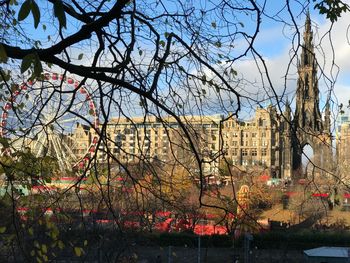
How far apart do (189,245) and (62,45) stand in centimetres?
2071

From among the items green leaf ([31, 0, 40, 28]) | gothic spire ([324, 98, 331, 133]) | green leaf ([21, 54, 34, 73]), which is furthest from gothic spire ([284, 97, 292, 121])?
green leaf ([31, 0, 40, 28])

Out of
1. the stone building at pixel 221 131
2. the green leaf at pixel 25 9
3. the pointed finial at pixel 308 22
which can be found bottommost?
the stone building at pixel 221 131

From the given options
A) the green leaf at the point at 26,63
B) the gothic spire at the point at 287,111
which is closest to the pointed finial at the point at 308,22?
the gothic spire at the point at 287,111

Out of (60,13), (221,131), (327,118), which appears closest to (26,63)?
(60,13)

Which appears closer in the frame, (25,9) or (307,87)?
(25,9)

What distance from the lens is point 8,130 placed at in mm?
3303

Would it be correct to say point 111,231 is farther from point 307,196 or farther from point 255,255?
point 307,196

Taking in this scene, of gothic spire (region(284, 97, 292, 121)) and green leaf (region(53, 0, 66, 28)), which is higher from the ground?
green leaf (region(53, 0, 66, 28))

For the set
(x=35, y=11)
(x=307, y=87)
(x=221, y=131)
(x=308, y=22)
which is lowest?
(x=221, y=131)

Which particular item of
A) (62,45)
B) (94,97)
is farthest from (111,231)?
(62,45)

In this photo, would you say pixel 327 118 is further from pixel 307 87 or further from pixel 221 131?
pixel 221 131

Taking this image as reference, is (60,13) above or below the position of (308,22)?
below

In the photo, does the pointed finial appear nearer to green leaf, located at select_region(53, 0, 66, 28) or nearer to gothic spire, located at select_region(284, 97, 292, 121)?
gothic spire, located at select_region(284, 97, 292, 121)

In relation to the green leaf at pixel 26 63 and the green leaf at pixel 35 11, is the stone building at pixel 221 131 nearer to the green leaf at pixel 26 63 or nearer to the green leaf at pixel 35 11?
the green leaf at pixel 26 63
